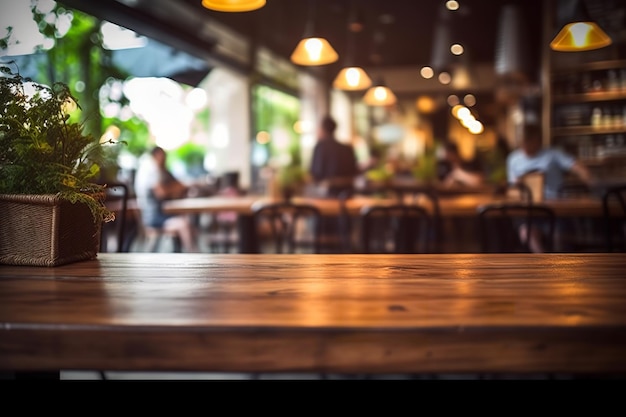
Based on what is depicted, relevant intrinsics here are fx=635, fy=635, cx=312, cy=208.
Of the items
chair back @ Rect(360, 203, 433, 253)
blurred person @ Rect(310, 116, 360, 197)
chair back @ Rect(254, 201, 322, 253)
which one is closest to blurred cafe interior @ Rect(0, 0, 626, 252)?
blurred person @ Rect(310, 116, 360, 197)

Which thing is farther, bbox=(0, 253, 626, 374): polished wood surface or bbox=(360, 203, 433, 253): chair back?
bbox=(360, 203, 433, 253): chair back

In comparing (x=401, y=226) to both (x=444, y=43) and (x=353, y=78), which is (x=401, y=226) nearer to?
(x=353, y=78)

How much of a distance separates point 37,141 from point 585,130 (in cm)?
761

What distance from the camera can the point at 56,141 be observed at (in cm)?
167

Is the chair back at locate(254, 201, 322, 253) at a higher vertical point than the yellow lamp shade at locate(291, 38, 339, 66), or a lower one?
lower

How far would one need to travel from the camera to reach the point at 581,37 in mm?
3990

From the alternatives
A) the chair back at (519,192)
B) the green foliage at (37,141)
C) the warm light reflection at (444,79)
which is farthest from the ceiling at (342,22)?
the green foliage at (37,141)

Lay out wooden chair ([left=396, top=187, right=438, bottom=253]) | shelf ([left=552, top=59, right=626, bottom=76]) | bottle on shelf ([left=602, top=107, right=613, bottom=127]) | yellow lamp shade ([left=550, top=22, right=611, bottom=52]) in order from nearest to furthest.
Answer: yellow lamp shade ([left=550, top=22, right=611, bottom=52]) → wooden chair ([left=396, top=187, right=438, bottom=253]) → shelf ([left=552, top=59, right=626, bottom=76]) → bottle on shelf ([left=602, top=107, right=613, bottom=127])

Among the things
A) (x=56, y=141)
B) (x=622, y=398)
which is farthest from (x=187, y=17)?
(x=622, y=398)

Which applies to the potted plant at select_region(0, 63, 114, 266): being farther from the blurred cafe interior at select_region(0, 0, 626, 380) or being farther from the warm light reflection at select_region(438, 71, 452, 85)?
the warm light reflection at select_region(438, 71, 452, 85)

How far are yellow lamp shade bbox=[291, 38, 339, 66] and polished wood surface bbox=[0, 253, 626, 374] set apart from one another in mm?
3574

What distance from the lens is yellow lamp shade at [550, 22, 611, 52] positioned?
3955 mm

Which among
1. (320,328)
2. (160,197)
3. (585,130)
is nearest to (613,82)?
(585,130)

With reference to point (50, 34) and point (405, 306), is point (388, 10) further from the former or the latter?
point (405, 306)
